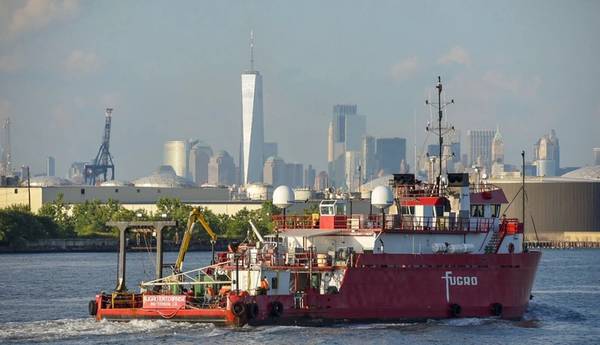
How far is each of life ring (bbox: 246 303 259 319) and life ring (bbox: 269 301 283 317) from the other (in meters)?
0.79

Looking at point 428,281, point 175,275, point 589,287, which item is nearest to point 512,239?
point 428,281

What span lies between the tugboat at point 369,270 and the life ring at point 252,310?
43mm

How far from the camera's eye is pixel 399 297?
65.1 meters

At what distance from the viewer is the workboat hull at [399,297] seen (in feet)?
203

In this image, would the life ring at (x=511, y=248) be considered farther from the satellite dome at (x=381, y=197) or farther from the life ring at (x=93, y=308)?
the life ring at (x=93, y=308)

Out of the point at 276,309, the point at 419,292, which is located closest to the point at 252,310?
the point at 276,309

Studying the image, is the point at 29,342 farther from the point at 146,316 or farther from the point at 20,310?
the point at 20,310

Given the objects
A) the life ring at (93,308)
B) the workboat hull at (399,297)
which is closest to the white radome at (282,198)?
the workboat hull at (399,297)

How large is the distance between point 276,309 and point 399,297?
20.8 feet

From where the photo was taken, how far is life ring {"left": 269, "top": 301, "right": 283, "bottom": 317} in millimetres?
61906

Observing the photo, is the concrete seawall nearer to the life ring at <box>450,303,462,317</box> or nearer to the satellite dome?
Result: the satellite dome

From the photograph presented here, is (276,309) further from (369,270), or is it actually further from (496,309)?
(496,309)

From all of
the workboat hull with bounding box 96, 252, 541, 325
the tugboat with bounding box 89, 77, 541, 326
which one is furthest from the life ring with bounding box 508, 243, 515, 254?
the workboat hull with bounding box 96, 252, 541, 325

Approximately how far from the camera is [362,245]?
6594cm
